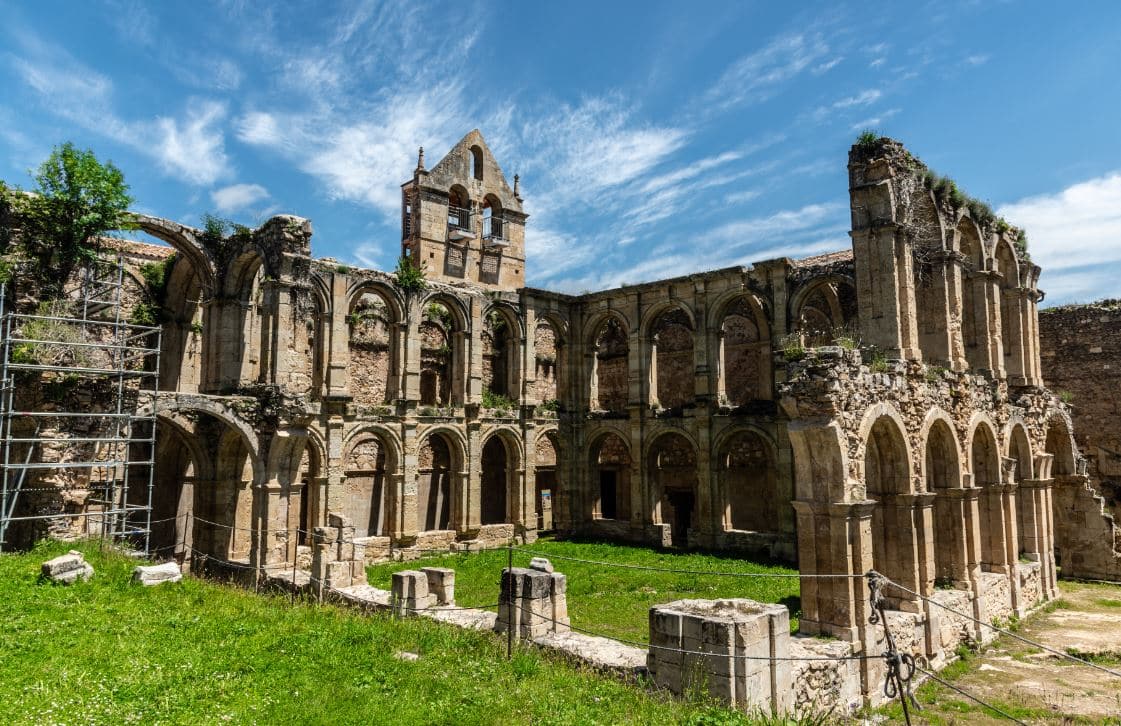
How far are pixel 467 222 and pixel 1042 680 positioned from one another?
82.1 feet

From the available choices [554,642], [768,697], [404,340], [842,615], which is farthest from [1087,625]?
[404,340]

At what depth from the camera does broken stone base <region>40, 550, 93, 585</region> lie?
10.5m

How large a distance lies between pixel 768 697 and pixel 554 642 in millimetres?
3192

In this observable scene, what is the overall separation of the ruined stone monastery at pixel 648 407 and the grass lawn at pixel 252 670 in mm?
4936

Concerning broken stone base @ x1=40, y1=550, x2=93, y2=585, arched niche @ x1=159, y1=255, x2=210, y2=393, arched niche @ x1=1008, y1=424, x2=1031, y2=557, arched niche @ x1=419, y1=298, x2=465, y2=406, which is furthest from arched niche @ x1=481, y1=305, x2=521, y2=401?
broken stone base @ x1=40, y1=550, x2=93, y2=585

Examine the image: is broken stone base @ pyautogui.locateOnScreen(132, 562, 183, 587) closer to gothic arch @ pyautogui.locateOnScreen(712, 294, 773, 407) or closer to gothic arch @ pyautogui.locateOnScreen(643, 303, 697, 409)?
gothic arch @ pyautogui.locateOnScreen(712, 294, 773, 407)

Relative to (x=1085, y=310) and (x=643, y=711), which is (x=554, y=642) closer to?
(x=643, y=711)

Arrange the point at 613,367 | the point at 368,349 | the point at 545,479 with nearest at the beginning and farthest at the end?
the point at 368,349 < the point at 545,479 < the point at 613,367

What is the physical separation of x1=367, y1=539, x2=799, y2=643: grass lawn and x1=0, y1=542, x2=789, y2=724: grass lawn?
4.29 m

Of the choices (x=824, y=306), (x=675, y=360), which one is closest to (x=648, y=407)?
(x=675, y=360)

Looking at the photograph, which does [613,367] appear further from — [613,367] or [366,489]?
[366,489]

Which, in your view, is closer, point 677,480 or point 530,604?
point 530,604

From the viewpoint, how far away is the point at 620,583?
58.9 feet

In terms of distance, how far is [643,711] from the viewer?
771 cm
